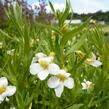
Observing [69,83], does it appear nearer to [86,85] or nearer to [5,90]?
[5,90]

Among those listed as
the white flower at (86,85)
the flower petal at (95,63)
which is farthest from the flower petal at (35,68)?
the white flower at (86,85)

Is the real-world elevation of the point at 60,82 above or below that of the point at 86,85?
above

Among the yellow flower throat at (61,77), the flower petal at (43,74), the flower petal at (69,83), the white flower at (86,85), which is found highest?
the flower petal at (43,74)

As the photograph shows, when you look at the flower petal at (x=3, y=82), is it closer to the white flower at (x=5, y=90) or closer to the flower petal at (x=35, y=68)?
the white flower at (x=5, y=90)

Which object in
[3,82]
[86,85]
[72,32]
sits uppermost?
[72,32]

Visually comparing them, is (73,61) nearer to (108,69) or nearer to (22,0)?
(108,69)

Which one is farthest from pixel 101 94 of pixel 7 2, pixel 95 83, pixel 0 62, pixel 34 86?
pixel 7 2

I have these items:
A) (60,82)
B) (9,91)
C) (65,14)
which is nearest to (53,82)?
(60,82)
